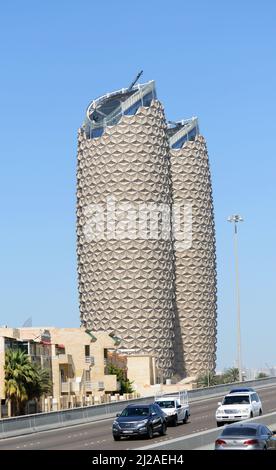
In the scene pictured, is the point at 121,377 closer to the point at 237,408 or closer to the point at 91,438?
the point at 237,408

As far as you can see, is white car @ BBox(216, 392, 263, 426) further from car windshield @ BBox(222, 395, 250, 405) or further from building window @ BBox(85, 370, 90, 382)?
building window @ BBox(85, 370, 90, 382)

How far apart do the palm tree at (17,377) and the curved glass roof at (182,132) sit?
11845 cm

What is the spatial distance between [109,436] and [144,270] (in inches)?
4393

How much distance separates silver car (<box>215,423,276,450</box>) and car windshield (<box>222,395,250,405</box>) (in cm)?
2003

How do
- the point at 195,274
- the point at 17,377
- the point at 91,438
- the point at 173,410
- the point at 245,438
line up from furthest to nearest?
the point at 195,274, the point at 17,377, the point at 173,410, the point at 91,438, the point at 245,438

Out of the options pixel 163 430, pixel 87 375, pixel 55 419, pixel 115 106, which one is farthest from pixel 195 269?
pixel 163 430

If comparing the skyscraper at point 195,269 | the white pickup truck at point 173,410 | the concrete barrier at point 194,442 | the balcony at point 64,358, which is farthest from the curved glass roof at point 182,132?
the concrete barrier at point 194,442

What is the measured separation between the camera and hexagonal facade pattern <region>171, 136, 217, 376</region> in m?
177

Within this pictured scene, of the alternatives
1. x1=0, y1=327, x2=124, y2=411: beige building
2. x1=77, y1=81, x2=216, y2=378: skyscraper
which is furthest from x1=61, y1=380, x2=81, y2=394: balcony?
x1=77, y1=81, x2=216, y2=378: skyscraper

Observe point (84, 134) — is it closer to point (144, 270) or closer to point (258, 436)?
point (144, 270)

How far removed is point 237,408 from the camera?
1944 inches

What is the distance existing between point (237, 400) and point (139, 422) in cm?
978

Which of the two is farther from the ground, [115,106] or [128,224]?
[115,106]

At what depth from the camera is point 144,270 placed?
15812 centimetres
